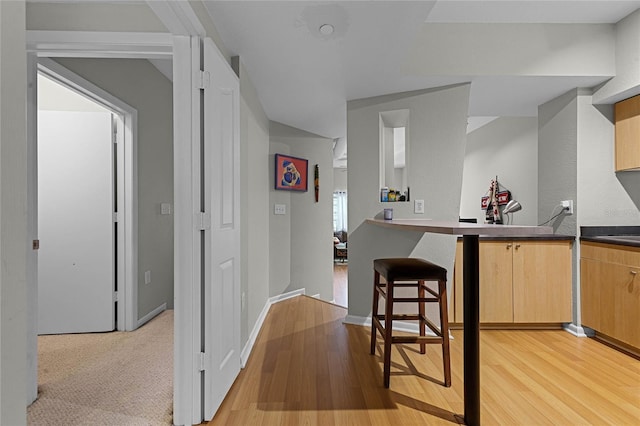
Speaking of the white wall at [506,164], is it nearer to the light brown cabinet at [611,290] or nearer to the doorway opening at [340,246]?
the light brown cabinet at [611,290]

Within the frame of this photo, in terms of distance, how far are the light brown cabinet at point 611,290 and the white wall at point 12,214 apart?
3.25 meters

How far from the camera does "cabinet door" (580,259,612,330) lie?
8.57 feet

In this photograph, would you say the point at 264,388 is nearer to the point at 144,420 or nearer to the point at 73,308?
the point at 144,420

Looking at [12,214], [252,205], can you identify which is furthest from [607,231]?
[12,214]

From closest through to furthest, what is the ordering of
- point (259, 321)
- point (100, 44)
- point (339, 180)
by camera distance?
point (100, 44)
point (259, 321)
point (339, 180)

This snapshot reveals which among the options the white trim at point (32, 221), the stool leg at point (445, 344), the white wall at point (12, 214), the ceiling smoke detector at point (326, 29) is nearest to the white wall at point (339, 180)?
the ceiling smoke detector at point (326, 29)

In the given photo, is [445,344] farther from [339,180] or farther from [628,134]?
[339,180]

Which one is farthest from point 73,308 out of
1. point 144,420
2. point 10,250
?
point 10,250

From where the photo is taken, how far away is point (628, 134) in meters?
2.63

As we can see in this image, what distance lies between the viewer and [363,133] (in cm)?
305

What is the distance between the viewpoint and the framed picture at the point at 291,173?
3844 mm

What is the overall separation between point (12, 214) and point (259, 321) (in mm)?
2734

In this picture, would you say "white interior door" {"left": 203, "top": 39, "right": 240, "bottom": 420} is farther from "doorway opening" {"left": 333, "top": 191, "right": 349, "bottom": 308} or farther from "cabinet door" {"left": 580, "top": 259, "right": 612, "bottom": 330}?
"doorway opening" {"left": 333, "top": 191, "right": 349, "bottom": 308}

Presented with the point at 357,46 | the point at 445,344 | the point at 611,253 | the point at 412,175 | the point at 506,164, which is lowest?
the point at 445,344
